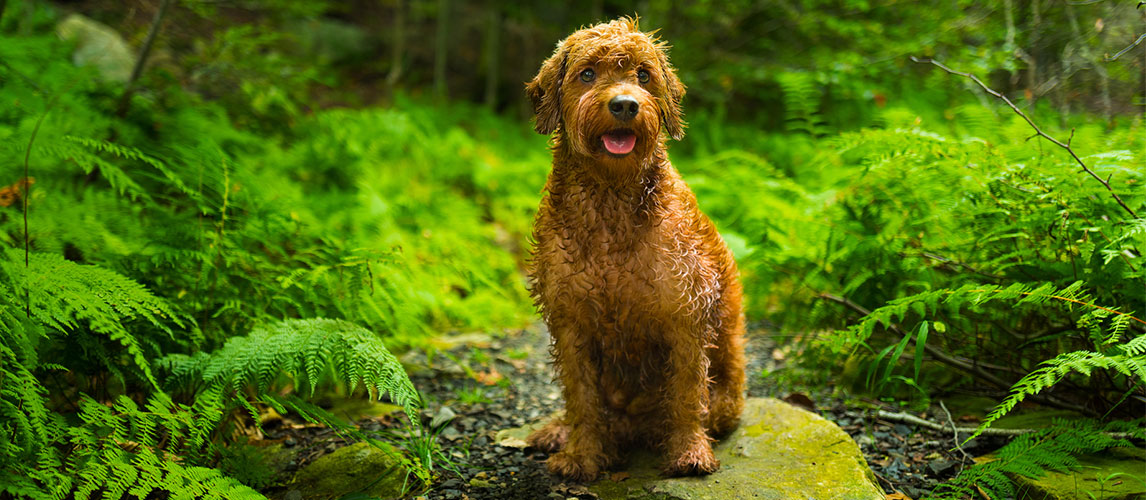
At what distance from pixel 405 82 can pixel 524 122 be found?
386 centimetres

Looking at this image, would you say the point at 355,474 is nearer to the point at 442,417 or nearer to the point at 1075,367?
the point at 442,417

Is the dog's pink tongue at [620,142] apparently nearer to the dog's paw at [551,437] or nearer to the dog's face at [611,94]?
the dog's face at [611,94]

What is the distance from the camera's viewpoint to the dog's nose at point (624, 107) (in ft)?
8.85

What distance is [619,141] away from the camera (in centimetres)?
281

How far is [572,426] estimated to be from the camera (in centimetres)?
341

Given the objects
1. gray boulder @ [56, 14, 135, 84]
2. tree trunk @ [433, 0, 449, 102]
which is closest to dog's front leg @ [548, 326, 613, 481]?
gray boulder @ [56, 14, 135, 84]

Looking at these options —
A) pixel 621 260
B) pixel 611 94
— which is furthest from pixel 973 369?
pixel 611 94

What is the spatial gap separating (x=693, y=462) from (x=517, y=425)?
1.41m

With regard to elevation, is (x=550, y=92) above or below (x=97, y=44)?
above

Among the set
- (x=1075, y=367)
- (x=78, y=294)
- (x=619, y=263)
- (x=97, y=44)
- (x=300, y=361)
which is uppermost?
(x=97, y=44)

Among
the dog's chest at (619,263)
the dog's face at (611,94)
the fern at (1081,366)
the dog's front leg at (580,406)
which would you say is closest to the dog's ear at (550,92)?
the dog's face at (611,94)

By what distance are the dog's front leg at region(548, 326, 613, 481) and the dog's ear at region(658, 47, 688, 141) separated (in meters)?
1.01

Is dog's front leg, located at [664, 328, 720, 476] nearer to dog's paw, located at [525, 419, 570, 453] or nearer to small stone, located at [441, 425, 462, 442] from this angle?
dog's paw, located at [525, 419, 570, 453]

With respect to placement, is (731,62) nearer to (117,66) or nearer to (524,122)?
(524,122)
